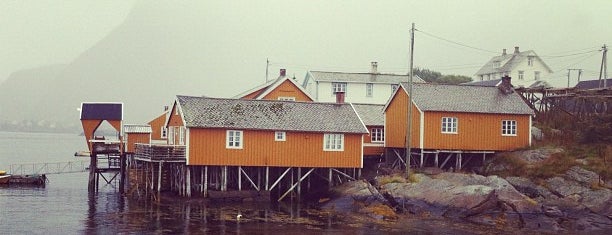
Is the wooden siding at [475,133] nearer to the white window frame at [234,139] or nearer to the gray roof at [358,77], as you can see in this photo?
the white window frame at [234,139]

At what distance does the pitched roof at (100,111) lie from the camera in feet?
174

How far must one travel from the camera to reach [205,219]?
38.6 metres

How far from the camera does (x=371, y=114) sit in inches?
2260

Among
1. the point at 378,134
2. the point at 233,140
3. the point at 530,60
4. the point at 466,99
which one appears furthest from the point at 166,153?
the point at 530,60

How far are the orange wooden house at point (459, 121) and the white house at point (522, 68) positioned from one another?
1637 inches

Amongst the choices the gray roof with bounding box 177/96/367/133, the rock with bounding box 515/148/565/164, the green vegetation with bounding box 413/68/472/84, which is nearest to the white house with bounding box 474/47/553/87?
the green vegetation with bounding box 413/68/472/84

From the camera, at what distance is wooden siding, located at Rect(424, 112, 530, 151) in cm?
4994

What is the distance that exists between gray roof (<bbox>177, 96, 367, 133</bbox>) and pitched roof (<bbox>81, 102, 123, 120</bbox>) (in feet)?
24.6

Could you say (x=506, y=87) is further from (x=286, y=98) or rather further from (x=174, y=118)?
(x=174, y=118)

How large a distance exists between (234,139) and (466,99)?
665 inches

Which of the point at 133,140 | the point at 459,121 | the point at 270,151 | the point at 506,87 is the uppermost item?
the point at 506,87

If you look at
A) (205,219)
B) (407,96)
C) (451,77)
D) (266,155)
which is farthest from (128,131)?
(451,77)

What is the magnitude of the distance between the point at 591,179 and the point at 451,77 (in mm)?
59791

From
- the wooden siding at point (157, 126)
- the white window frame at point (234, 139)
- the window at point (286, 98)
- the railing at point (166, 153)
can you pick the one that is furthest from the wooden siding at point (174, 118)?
the window at point (286, 98)
